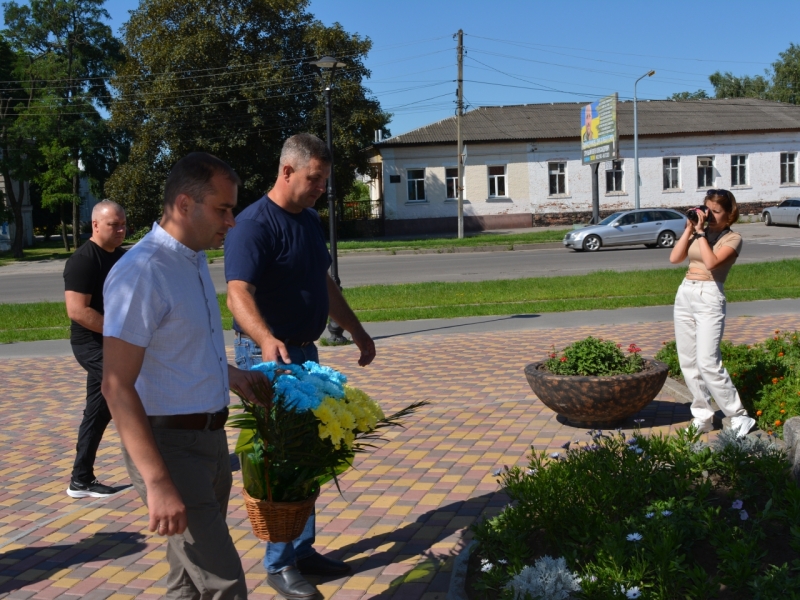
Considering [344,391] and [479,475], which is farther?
[479,475]

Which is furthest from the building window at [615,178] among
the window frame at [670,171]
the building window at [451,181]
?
the building window at [451,181]

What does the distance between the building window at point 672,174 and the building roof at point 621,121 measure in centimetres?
168

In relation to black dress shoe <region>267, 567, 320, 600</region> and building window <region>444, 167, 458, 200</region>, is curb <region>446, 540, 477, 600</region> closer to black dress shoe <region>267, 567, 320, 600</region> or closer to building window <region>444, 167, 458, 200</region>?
black dress shoe <region>267, 567, 320, 600</region>

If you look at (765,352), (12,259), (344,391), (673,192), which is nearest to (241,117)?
(12,259)

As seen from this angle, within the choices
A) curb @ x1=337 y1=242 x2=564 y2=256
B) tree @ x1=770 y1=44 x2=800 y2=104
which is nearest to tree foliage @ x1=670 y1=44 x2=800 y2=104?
tree @ x1=770 y1=44 x2=800 y2=104

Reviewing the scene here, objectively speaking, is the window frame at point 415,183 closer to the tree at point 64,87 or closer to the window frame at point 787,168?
the tree at point 64,87

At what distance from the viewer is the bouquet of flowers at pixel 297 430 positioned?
124 inches

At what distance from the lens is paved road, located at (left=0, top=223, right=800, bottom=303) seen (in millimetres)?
22219

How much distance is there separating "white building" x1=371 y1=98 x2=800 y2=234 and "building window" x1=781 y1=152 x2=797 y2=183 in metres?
0.06

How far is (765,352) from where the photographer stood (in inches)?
281

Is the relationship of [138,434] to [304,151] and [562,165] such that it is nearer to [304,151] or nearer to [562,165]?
[304,151]

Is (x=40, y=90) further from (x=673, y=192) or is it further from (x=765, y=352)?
(x=765, y=352)

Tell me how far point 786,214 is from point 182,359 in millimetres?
43181

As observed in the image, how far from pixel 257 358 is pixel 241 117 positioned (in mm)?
36839
